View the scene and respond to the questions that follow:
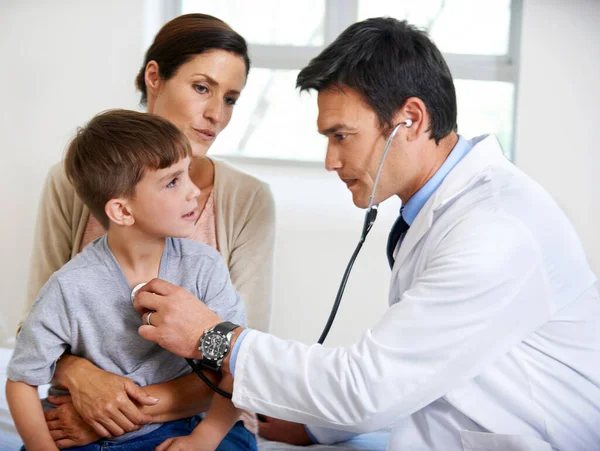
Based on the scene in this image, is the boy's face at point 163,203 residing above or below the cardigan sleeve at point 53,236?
above

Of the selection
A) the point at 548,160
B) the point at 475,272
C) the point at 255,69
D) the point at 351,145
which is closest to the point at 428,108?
the point at 351,145

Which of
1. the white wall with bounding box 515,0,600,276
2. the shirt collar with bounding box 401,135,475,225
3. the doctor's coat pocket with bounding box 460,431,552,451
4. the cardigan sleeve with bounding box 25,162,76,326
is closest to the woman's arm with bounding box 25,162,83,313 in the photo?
the cardigan sleeve with bounding box 25,162,76,326

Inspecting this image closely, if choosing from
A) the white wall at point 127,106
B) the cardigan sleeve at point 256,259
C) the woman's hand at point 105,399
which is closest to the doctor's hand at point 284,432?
the cardigan sleeve at point 256,259

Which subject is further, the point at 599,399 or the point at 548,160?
the point at 548,160

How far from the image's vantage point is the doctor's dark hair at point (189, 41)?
1811mm

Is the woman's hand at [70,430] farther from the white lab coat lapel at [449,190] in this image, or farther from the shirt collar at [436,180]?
the shirt collar at [436,180]

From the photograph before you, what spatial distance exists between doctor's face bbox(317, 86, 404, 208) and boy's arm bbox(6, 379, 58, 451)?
746mm

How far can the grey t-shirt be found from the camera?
1391mm

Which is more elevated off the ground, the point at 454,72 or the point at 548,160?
the point at 454,72

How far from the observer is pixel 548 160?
299cm

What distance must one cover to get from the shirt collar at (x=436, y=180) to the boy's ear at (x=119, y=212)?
0.59 metres

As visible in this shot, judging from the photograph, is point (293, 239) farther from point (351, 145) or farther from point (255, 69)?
point (351, 145)

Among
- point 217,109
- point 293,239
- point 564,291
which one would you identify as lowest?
point 293,239

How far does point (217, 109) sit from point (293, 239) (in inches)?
59.8
